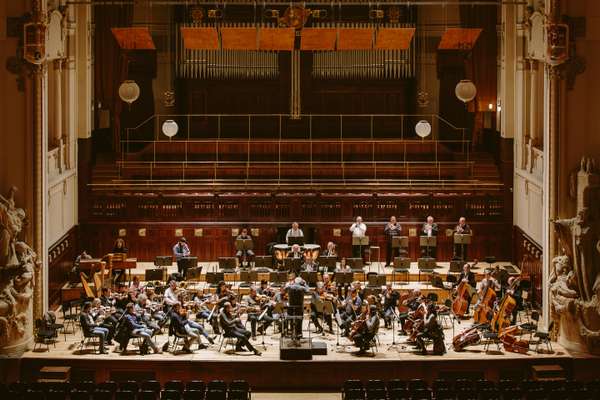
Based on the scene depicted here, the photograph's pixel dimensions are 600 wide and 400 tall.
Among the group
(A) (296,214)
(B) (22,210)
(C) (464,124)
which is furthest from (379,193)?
(B) (22,210)

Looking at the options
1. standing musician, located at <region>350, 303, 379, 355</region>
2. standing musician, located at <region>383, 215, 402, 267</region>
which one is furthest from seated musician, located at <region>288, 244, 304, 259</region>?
standing musician, located at <region>350, 303, 379, 355</region>

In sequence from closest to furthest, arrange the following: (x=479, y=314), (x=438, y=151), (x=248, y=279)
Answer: (x=479, y=314), (x=248, y=279), (x=438, y=151)

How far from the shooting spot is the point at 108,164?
25.5 m

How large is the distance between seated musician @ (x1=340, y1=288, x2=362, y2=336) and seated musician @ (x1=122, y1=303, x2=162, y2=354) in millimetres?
3189

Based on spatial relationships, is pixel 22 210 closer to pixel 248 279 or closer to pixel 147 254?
pixel 248 279

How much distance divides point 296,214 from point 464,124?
552cm

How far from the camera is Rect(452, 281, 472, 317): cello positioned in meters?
20.4

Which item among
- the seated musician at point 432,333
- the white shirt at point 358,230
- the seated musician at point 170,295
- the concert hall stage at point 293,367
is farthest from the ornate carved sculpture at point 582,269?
the seated musician at point 170,295

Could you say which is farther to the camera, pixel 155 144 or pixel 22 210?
pixel 155 144

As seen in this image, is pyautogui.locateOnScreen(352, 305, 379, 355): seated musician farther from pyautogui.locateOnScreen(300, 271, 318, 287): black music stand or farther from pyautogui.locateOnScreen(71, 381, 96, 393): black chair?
pyautogui.locateOnScreen(71, 381, 96, 393): black chair

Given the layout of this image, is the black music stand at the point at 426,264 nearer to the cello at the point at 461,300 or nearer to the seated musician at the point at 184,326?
the cello at the point at 461,300

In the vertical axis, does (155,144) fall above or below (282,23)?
below

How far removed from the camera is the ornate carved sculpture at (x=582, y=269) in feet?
61.3

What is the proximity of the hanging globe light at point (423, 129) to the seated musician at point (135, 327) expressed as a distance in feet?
31.3
